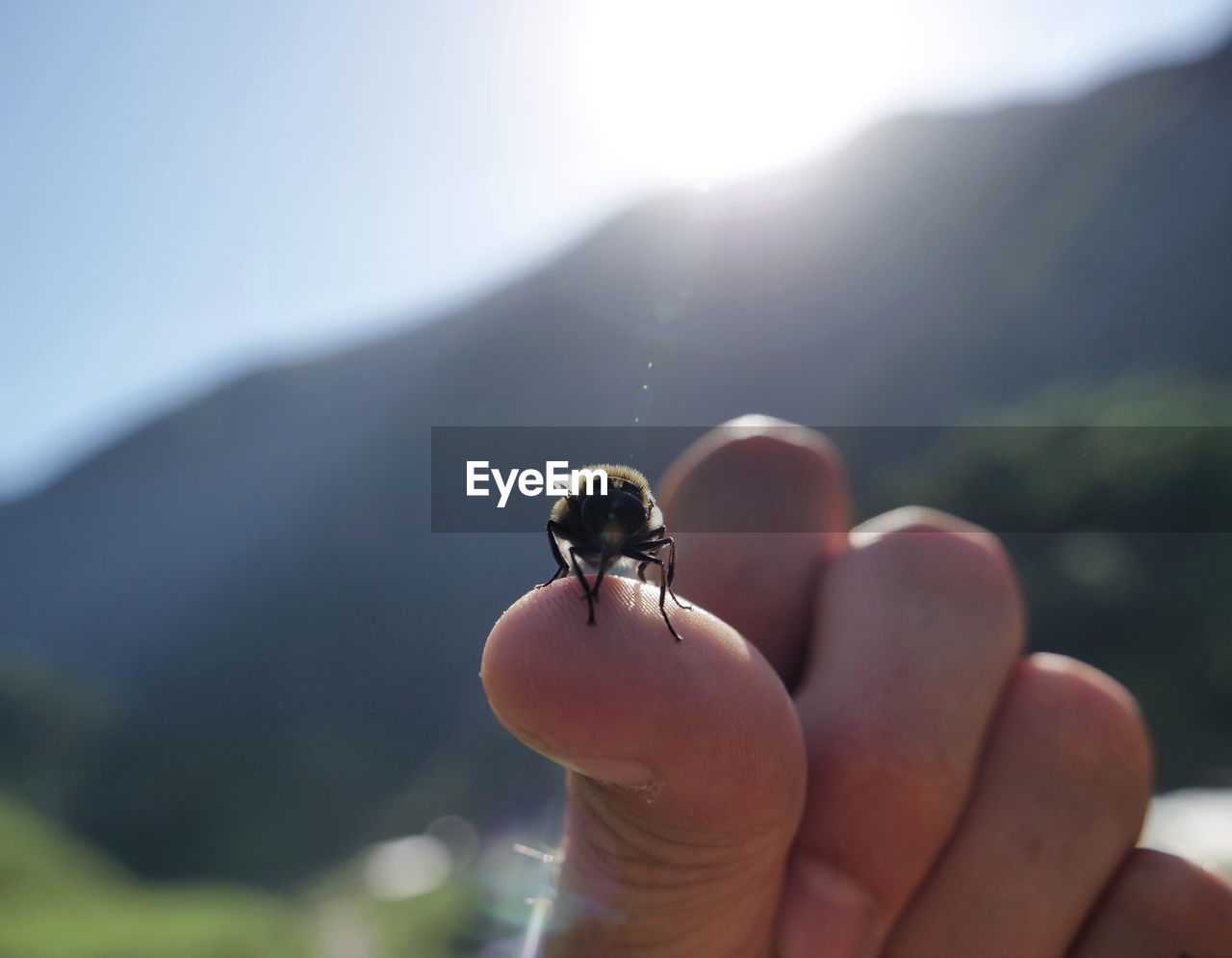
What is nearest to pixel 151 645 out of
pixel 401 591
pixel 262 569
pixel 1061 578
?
pixel 262 569

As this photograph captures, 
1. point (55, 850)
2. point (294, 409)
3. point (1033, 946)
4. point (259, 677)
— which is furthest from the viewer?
point (294, 409)

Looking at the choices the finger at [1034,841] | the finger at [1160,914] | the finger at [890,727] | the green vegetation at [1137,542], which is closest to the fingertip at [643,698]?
the finger at [890,727]

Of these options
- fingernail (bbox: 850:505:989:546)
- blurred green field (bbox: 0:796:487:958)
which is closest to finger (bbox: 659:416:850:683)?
fingernail (bbox: 850:505:989:546)

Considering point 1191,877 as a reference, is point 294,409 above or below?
below

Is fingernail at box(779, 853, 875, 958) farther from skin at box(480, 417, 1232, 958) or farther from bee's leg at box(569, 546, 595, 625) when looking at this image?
bee's leg at box(569, 546, 595, 625)

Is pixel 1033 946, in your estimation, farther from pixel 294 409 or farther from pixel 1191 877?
pixel 294 409

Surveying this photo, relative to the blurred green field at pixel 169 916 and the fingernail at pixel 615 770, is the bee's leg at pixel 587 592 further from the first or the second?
the blurred green field at pixel 169 916
